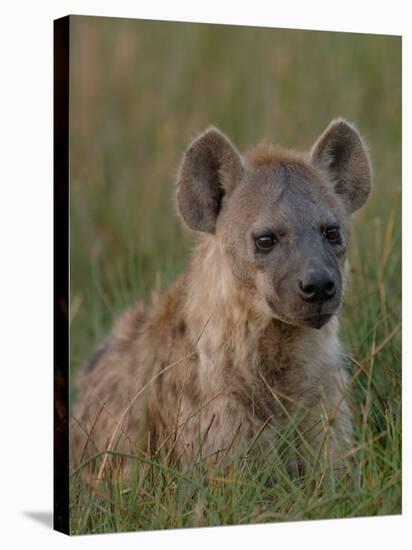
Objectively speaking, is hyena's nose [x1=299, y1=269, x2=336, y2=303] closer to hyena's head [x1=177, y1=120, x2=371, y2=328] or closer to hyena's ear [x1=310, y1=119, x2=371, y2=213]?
hyena's head [x1=177, y1=120, x2=371, y2=328]

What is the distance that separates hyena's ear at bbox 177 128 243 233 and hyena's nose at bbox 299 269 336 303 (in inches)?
25.1

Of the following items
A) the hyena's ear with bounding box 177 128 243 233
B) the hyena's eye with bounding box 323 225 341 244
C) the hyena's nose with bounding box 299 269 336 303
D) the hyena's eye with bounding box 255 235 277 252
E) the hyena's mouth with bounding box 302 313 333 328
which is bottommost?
the hyena's mouth with bounding box 302 313 333 328

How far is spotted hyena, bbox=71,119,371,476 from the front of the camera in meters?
4.89

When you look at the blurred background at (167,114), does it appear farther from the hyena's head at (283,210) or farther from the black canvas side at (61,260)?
the black canvas side at (61,260)

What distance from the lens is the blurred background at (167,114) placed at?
727 centimetres

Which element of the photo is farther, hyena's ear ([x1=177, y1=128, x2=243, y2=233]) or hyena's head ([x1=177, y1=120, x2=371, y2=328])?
hyena's ear ([x1=177, y1=128, x2=243, y2=233])

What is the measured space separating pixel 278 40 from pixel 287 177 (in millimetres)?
2631

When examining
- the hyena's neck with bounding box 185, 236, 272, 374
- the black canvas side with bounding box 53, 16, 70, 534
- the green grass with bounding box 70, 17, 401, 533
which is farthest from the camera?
the green grass with bounding box 70, 17, 401, 533

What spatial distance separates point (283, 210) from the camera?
4.93 metres

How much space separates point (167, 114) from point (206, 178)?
305cm

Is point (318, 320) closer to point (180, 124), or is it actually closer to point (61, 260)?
point (61, 260)

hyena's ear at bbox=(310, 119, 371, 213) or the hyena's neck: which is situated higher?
hyena's ear at bbox=(310, 119, 371, 213)

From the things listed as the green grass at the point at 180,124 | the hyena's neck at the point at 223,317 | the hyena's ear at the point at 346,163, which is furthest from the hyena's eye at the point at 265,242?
the green grass at the point at 180,124

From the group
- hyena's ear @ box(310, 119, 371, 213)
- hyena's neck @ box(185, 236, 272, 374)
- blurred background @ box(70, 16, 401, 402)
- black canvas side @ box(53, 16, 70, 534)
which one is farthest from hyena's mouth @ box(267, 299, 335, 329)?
blurred background @ box(70, 16, 401, 402)
